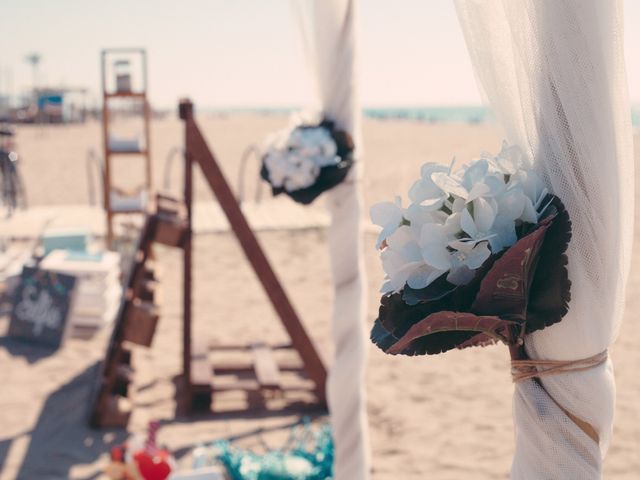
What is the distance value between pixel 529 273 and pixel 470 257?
98 mm

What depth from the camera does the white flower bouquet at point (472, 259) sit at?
1161mm

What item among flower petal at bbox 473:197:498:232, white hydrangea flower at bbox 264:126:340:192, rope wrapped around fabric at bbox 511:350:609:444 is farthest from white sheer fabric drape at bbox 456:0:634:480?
white hydrangea flower at bbox 264:126:340:192

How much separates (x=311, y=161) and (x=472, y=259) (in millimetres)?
1798

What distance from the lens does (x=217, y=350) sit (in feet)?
16.7

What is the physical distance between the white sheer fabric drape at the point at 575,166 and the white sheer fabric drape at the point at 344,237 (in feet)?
4.85

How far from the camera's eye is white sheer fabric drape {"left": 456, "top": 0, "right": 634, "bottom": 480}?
1214mm

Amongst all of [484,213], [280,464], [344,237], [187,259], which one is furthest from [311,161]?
[484,213]

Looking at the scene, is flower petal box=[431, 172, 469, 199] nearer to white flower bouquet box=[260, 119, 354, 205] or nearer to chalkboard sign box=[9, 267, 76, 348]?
white flower bouquet box=[260, 119, 354, 205]

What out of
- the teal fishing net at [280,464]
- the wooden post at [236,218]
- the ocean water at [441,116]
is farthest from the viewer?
the ocean water at [441,116]

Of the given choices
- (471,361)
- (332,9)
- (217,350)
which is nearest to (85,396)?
(217,350)

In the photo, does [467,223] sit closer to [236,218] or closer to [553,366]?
[553,366]

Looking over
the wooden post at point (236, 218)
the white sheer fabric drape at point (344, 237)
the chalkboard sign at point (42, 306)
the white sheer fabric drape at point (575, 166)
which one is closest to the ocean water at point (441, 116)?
the white sheer fabric drape at point (575, 166)

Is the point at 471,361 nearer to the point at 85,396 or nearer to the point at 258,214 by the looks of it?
the point at 85,396

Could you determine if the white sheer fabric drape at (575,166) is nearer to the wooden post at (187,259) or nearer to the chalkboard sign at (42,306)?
the wooden post at (187,259)
